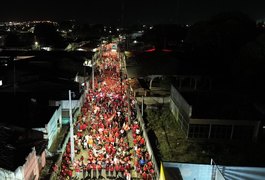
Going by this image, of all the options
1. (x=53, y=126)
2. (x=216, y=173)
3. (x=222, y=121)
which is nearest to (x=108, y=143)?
(x=53, y=126)

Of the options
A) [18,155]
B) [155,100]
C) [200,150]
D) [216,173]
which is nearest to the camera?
[216,173]

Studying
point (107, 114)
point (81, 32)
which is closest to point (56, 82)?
→ point (107, 114)

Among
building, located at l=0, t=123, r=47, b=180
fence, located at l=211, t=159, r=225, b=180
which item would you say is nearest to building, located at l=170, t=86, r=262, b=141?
fence, located at l=211, t=159, r=225, b=180

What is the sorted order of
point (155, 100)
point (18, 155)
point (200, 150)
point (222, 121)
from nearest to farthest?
1. point (18, 155)
2. point (200, 150)
3. point (222, 121)
4. point (155, 100)

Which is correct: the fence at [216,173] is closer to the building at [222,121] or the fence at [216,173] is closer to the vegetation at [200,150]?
the vegetation at [200,150]

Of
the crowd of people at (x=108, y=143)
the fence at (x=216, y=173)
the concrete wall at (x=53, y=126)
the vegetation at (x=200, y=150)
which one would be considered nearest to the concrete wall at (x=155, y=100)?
the crowd of people at (x=108, y=143)

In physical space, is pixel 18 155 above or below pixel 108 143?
above

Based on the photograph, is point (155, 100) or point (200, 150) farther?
point (155, 100)

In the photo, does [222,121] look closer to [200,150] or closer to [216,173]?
[200,150]

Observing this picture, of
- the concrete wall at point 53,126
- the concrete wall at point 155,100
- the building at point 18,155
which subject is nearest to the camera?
the building at point 18,155
